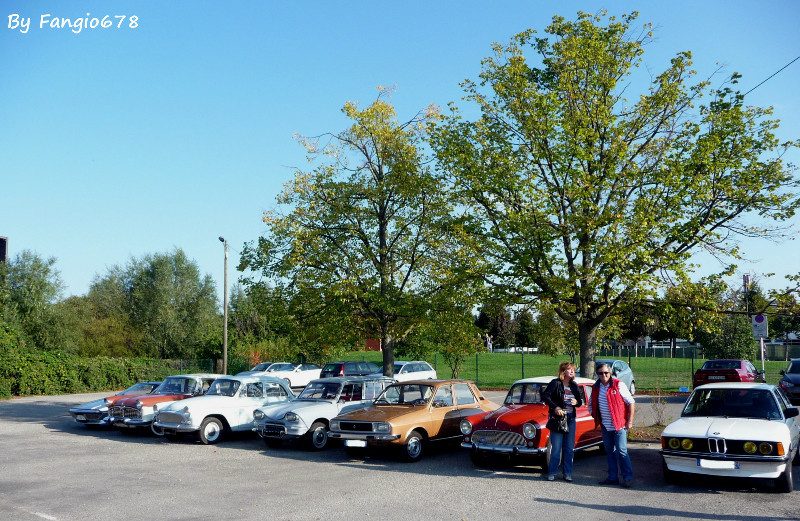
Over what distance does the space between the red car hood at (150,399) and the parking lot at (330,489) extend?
2.78m

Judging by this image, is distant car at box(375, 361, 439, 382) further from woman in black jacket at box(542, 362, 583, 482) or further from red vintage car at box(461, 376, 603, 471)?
woman in black jacket at box(542, 362, 583, 482)

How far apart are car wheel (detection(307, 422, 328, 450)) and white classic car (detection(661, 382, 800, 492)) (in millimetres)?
7272

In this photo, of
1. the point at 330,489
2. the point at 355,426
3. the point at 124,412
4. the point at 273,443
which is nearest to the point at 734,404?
the point at 330,489

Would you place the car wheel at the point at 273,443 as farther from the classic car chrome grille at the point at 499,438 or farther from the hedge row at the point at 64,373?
the hedge row at the point at 64,373

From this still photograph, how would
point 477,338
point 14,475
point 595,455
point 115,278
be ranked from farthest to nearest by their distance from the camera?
1. point 115,278
2. point 477,338
3. point 595,455
4. point 14,475

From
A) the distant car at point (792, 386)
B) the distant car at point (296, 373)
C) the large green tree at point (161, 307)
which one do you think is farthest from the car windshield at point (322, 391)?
the large green tree at point (161, 307)

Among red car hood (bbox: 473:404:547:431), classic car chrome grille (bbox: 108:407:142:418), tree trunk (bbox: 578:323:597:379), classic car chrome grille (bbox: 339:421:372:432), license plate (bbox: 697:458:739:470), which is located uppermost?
tree trunk (bbox: 578:323:597:379)

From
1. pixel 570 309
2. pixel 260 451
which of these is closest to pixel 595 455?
pixel 570 309

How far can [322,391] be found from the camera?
52.9 feet

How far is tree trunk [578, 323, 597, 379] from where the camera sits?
1539 cm

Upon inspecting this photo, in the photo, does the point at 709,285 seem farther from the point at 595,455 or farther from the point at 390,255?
the point at 390,255

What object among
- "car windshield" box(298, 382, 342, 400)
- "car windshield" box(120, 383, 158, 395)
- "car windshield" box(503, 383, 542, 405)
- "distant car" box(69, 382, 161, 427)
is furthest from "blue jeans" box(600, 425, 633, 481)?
"car windshield" box(120, 383, 158, 395)

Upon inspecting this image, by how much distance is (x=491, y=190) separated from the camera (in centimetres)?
1477

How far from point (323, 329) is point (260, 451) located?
677cm
